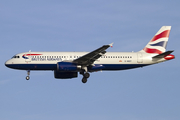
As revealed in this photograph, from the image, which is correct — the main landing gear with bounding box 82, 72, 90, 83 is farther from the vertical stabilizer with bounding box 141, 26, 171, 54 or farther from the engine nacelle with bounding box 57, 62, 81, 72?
the vertical stabilizer with bounding box 141, 26, 171, 54

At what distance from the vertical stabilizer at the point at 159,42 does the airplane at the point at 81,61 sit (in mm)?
630

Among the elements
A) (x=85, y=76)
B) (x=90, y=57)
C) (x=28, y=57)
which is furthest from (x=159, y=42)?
(x=28, y=57)

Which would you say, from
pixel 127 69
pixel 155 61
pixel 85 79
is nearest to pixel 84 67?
pixel 85 79

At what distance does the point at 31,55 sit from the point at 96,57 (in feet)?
31.7

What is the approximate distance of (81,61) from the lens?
190 feet

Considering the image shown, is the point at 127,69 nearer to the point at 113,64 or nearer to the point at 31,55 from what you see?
the point at 113,64

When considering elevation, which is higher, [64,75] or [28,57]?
[28,57]

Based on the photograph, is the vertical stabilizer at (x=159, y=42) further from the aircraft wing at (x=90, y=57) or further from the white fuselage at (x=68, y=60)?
the aircraft wing at (x=90, y=57)

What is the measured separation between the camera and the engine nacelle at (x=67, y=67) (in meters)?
57.1

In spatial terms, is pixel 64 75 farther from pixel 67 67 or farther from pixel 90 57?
pixel 90 57

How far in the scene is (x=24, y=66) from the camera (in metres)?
59.2

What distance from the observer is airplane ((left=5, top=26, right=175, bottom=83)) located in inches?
2275

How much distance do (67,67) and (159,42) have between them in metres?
16.1

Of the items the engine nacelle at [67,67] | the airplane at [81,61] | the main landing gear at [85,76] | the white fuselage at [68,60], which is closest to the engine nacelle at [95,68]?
the airplane at [81,61]
